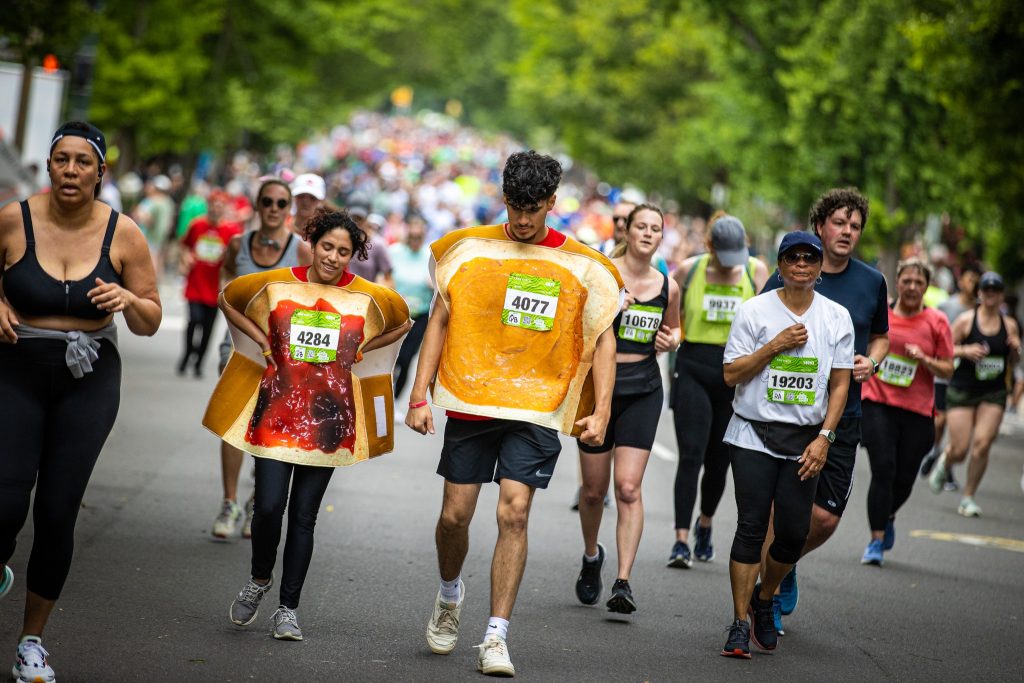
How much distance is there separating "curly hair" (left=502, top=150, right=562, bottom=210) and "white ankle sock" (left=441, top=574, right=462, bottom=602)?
1.57 meters

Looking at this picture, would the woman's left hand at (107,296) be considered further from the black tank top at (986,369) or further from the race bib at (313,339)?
the black tank top at (986,369)

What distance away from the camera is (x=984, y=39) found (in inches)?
758

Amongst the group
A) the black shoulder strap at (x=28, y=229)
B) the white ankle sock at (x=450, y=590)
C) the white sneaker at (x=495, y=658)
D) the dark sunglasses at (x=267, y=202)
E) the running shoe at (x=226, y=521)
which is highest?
the dark sunglasses at (x=267, y=202)

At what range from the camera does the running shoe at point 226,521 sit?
944 centimetres

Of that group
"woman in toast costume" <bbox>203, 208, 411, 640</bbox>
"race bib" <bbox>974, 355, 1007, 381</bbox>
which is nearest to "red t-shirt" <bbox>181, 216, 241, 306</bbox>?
"race bib" <bbox>974, 355, 1007, 381</bbox>

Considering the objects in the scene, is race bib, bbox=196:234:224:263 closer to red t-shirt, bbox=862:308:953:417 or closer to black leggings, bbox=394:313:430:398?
black leggings, bbox=394:313:430:398

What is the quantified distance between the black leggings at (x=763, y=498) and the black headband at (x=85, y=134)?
3.05 m

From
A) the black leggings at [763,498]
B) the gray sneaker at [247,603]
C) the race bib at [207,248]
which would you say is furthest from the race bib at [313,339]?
the race bib at [207,248]

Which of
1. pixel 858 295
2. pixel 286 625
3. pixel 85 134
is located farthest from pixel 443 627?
pixel 858 295

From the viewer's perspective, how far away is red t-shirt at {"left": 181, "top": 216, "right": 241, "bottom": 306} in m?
16.9

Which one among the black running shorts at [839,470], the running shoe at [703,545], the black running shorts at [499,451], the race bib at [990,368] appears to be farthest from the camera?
the race bib at [990,368]

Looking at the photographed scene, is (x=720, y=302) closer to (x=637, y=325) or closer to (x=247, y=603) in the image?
(x=637, y=325)

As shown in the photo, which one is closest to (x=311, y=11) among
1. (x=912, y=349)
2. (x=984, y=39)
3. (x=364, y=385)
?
(x=984, y=39)

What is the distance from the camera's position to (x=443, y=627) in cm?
688
